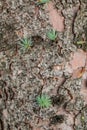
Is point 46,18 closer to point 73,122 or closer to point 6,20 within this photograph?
point 6,20

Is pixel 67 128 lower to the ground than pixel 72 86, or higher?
lower

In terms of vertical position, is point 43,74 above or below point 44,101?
above

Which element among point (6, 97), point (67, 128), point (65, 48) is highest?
point (65, 48)

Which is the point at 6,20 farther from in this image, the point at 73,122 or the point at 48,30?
the point at 73,122

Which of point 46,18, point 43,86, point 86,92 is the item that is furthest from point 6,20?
point 86,92

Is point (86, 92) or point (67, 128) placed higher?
point (86, 92)

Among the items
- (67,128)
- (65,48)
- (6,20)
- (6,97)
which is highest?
(6,20)

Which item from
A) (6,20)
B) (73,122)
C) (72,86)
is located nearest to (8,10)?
(6,20)
